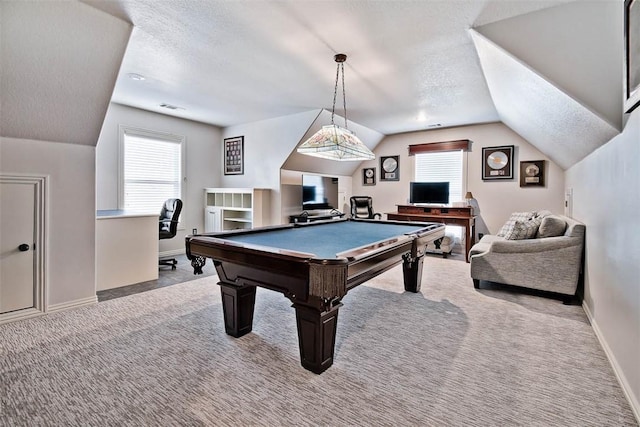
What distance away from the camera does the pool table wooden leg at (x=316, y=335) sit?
1.88m

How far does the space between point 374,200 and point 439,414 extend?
5741mm

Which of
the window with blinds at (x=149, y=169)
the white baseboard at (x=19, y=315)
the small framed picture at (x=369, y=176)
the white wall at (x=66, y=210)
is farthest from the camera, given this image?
the small framed picture at (x=369, y=176)

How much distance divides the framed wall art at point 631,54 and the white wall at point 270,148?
382cm

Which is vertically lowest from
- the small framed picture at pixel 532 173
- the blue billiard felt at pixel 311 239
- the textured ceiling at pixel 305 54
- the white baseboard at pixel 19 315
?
the white baseboard at pixel 19 315

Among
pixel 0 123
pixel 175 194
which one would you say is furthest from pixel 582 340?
pixel 175 194

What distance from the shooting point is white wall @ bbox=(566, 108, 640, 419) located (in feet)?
5.45

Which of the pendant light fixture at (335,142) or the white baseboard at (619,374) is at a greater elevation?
the pendant light fixture at (335,142)

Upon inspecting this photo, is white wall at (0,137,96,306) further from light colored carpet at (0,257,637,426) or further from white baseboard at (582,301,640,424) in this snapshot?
white baseboard at (582,301,640,424)

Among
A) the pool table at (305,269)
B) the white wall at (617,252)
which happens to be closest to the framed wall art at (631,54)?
the white wall at (617,252)

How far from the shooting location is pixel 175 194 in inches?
224

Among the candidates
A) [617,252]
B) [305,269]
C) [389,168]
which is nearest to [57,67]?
[305,269]

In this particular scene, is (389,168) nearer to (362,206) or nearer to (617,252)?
(362,206)

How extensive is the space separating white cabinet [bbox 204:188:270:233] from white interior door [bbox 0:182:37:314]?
3.09 m

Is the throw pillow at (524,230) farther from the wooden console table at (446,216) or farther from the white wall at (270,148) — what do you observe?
the white wall at (270,148)
